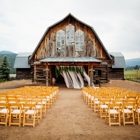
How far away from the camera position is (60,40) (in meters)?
22.8

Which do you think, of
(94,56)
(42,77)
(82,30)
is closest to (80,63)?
(94,56)

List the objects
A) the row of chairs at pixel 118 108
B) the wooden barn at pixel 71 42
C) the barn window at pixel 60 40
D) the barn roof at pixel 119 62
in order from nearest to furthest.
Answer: the row of chairs at pixel 118 108 < the wooden barn at pixel 71 42 < the barn window at pixel 60 40 < the barn roof at pixel 119 62

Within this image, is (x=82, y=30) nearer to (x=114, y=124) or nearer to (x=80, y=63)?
(x=80, y=63)

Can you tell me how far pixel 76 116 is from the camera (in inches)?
297

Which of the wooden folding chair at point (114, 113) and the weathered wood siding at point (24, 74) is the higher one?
the weathered wood siding at point (24, 74)

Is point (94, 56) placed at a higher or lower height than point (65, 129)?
higher

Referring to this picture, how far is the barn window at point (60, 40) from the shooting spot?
22812 millimetres

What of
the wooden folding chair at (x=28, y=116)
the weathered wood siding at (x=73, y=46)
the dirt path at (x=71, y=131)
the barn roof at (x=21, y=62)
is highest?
the weathered wood siding at (x=73, y=46)

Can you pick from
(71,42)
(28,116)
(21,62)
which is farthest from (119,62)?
(28,116)

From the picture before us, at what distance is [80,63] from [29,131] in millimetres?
14463

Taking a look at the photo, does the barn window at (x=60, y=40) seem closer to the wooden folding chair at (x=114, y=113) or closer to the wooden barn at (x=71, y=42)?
the wooden barn at (x=71, y=42)

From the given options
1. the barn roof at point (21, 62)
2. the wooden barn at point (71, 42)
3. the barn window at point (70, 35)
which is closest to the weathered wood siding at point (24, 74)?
the barn roof at point (21, 62)

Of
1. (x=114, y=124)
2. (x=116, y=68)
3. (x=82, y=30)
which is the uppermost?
(x=82, y=30)

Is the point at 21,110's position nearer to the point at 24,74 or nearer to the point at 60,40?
the point at 60,40
